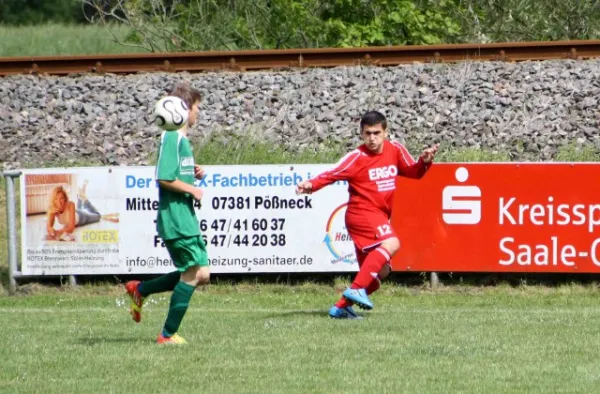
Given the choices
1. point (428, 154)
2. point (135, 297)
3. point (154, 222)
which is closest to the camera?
point (135, 297)

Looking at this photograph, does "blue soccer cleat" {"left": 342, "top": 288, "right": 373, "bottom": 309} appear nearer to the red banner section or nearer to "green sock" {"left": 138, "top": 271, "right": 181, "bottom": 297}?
"green sock" {"left": 138, "top": 271, "right": 181, "bottom": 297}

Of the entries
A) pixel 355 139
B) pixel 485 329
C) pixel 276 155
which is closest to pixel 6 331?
pixel 485 329

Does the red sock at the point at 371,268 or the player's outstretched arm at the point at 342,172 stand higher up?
the player's outstretched arm at the point at 342,172

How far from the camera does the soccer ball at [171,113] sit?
8.21 meters

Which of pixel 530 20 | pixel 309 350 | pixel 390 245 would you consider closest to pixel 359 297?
pixel 390 245

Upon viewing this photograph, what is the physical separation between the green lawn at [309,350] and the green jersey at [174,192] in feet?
2.68

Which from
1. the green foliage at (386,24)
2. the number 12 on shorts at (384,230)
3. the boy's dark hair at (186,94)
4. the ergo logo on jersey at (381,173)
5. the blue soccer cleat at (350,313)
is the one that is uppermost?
the green foliage at (386,24)

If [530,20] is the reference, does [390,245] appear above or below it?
below

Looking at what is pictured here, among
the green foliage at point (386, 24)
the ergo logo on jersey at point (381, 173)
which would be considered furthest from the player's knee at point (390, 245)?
the green foliage at point (386, 24)

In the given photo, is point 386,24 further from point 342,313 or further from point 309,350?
point 309,350

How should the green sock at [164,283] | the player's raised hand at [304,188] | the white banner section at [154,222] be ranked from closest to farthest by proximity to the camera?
the green sock at [164,283] < the player's raised hand at [304,188] < the white banner section at [154,222]

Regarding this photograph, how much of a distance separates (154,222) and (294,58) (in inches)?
264

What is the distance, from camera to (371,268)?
10.0 m

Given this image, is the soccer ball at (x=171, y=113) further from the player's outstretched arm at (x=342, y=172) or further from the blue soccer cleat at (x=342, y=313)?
the blue soccer cleat at (x=342, y=313)
